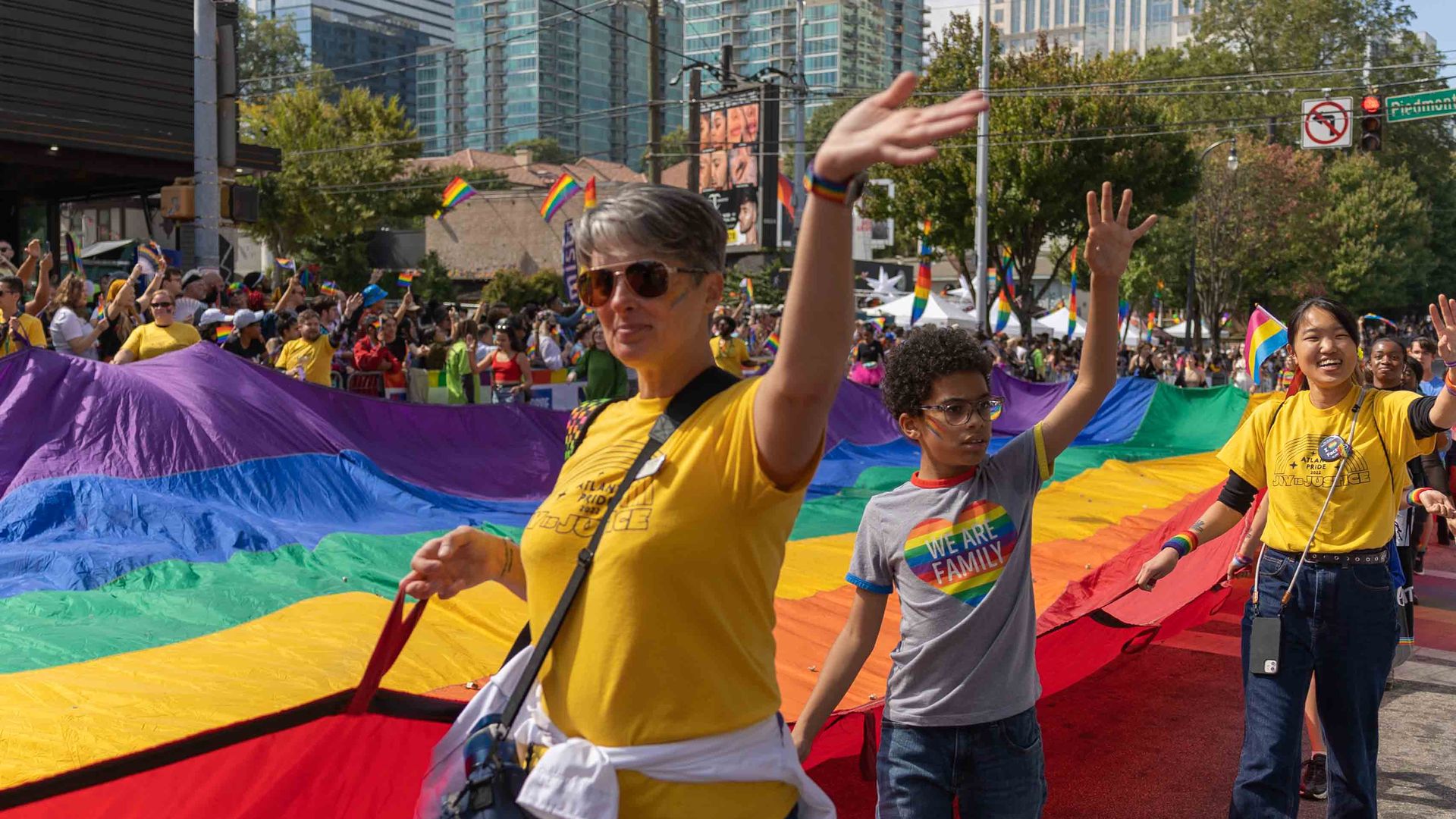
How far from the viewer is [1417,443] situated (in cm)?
440

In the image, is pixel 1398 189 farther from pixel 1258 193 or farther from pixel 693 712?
pixel 693 712

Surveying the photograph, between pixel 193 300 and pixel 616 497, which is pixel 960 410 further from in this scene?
pixel 193 300

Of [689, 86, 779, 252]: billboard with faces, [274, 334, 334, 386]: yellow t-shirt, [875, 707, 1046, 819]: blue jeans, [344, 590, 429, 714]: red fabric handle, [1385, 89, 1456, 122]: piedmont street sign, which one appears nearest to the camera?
[344, 590, 429, 714]: red fabric handle

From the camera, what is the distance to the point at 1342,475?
4465mm

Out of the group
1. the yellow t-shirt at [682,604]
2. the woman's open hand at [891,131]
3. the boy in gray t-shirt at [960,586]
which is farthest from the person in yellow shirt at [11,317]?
the woman's open hand at [891,131]

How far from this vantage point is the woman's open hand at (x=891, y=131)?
175cm

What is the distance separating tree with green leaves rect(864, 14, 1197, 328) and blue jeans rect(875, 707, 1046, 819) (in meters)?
30.0

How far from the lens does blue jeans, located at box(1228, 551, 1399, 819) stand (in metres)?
4.21

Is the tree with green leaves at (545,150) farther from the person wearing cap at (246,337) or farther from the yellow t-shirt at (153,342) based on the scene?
the yellow t-shirt at (153,342)

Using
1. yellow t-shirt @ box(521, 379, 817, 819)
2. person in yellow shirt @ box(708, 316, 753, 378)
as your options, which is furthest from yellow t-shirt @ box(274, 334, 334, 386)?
yellow t-shirt @ box(521, 379, 817, 819)

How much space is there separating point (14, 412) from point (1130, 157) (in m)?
30.1

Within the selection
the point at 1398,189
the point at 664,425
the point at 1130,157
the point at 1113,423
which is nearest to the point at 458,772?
the point at 664,425

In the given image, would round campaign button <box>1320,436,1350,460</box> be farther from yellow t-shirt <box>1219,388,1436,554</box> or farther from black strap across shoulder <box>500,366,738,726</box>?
black strap across shoulder <box>500,366,738,726</box>

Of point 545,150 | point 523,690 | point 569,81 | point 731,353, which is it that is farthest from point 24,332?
point 569,81
